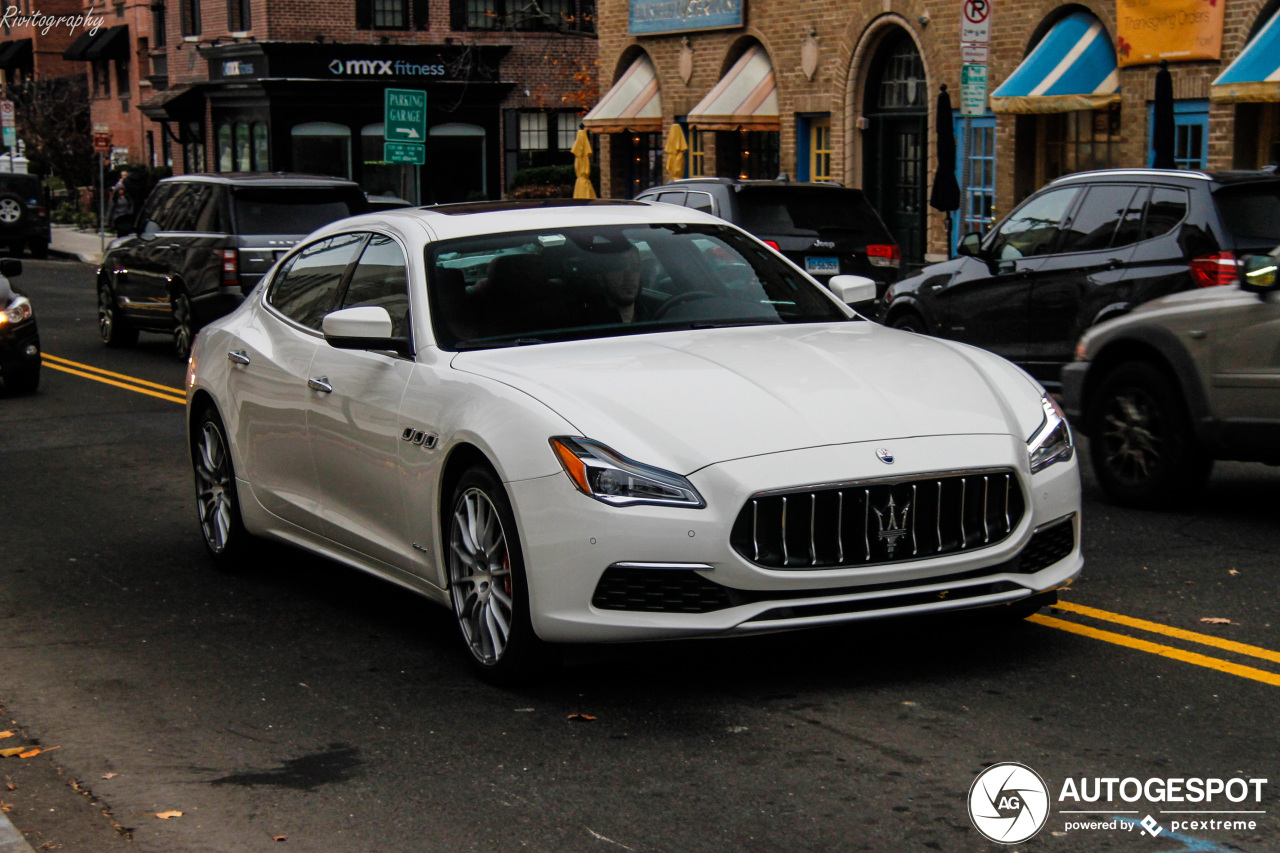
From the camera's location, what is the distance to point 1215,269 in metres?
11.4

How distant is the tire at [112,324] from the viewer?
20094 millimetres

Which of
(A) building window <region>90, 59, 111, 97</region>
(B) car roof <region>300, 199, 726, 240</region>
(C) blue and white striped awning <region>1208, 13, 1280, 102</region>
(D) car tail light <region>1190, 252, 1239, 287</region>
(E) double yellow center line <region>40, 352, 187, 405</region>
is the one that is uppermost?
(A) building window <region>90, 59, 111, 97</region>

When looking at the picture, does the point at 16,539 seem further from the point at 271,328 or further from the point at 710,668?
the point at 710,668

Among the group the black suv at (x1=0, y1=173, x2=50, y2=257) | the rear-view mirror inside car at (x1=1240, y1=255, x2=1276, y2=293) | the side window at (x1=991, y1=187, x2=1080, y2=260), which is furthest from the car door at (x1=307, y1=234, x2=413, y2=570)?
the black suv at (x1=0, y1=173, x2=50, y2=257)

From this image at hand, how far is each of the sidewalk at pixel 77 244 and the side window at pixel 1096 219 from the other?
32.0 meters

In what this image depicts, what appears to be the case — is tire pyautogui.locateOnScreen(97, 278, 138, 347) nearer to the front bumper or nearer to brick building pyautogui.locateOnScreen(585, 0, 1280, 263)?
brick building pyautogui.locateOnScreen(585, 0, 1280, 263)

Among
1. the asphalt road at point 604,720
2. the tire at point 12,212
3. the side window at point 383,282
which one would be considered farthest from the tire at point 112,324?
the tire at point 12,212

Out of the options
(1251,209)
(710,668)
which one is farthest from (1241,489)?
(710,668)

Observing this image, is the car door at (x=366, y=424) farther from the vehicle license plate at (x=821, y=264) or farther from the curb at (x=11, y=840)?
the vehicle license plate at (x=821, y=264)

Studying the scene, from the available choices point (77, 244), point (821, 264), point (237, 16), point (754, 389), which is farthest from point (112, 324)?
point (237, 16)

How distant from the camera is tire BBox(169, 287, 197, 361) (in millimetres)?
18406

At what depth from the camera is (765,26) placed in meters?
31.5

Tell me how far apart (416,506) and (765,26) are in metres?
26.4

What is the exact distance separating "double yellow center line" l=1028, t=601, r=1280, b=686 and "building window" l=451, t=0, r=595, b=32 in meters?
44.9
